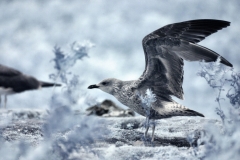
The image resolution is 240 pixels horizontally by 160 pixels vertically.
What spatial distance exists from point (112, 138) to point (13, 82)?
13.4 feet

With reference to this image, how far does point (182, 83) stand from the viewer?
374cm

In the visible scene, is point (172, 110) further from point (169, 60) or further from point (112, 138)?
point (112, 138)

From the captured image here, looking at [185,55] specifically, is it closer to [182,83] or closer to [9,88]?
[182,83]

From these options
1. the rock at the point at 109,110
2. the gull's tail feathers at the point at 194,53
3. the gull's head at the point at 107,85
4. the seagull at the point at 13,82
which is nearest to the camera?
the gull's tail feathers at the point at 194,53

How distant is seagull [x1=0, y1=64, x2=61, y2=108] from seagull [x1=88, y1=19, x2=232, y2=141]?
3854mm

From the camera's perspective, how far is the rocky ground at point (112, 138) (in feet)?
7.70

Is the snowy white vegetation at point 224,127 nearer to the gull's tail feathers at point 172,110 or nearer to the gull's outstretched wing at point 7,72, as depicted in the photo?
the gull's tail feathers at point 172,110

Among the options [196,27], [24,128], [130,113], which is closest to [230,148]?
[196,27]

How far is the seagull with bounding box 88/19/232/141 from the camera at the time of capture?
142 inches

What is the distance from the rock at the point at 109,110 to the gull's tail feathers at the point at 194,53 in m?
2.23

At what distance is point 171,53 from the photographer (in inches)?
146

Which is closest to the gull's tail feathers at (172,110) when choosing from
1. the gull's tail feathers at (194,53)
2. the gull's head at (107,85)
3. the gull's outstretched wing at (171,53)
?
the gull's outstretched wing at (171,53)

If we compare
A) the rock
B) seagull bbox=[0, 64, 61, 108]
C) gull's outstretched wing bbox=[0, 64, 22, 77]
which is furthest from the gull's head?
gull's outstretched wing bbox=[0, 64, 22, 77]

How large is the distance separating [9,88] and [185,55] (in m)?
4.37
